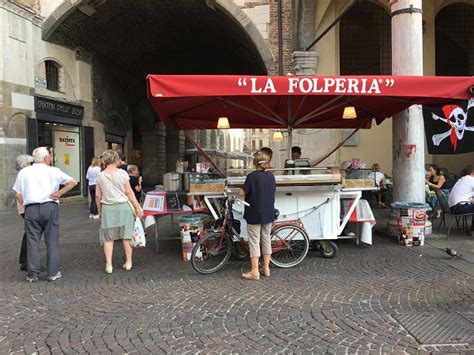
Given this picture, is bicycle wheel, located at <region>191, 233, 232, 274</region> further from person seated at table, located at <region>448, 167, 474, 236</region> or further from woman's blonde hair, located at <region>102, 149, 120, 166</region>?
person seated at table, located at <region>448, 167, 474, 236</region>

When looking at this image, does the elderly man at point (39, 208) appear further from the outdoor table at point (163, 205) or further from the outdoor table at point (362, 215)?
the outdoor table at point (362, 215)

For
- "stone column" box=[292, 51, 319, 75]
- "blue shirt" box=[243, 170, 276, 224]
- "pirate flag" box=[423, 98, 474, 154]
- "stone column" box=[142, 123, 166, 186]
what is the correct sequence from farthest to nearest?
1. "stone column" box=[142, 123, 166, 186]
2. "stone column" box=[292, 51, 319, 75]
3. "pirate flag" box=[423, 98, 474, 154]
4. "blue shirt" box=[243, 170, 276, 224]

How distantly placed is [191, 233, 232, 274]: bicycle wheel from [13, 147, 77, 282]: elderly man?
5.90ft

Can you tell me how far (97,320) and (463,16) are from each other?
1478cm

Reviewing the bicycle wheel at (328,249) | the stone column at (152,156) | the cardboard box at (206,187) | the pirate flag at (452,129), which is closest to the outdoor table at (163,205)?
the cardboard box at (206,187)

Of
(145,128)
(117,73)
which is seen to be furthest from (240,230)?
(145,128)

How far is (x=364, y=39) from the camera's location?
13859 millimetres

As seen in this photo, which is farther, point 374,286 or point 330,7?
point 330,7

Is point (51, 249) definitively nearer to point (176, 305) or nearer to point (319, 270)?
point (176, 305)

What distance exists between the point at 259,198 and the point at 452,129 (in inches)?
166

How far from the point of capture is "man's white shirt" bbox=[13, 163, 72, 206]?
5.57 m

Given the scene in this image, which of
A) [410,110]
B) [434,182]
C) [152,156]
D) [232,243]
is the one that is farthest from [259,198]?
[152,156]

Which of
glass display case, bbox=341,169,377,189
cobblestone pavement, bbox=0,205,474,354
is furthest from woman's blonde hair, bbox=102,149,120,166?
glass display case, bbox=341,169,377,189

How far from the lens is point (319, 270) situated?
593cm
